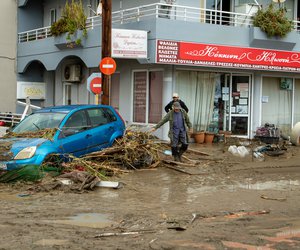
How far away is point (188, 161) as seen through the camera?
510 inches

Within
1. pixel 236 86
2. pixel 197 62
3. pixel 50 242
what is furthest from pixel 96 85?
pixel 50 242

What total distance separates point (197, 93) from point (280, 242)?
11920 mm

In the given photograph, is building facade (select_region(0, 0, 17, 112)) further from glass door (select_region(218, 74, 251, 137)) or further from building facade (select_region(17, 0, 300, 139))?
glass door (select_region(218, 74, 251, 137))

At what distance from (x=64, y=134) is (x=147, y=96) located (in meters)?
6.86

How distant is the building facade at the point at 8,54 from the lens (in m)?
22.6

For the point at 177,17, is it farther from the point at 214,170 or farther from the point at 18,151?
the point at 18,151

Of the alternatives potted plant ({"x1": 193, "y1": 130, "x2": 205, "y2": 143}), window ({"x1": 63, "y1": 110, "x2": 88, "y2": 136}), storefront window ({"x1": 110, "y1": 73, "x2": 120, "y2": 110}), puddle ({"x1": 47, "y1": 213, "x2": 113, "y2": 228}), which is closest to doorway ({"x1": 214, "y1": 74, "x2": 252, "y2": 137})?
potted plant ({"x1": 193, "y1": 130, "x2": 205, "y2": 143})

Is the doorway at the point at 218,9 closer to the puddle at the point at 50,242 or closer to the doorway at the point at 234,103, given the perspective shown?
the doorway at the point at 234,103

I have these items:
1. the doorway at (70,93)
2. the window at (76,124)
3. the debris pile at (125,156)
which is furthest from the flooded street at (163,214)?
the doorway at (70,93)

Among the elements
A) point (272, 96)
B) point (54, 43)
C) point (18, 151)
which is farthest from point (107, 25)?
point (272, 96)

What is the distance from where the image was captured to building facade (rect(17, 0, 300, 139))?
16.0 meters

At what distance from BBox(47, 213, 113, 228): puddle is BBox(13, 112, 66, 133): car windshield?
4100mm

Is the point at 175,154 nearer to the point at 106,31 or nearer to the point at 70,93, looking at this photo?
the point at 106,31

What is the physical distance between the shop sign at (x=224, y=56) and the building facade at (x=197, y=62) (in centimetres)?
3
